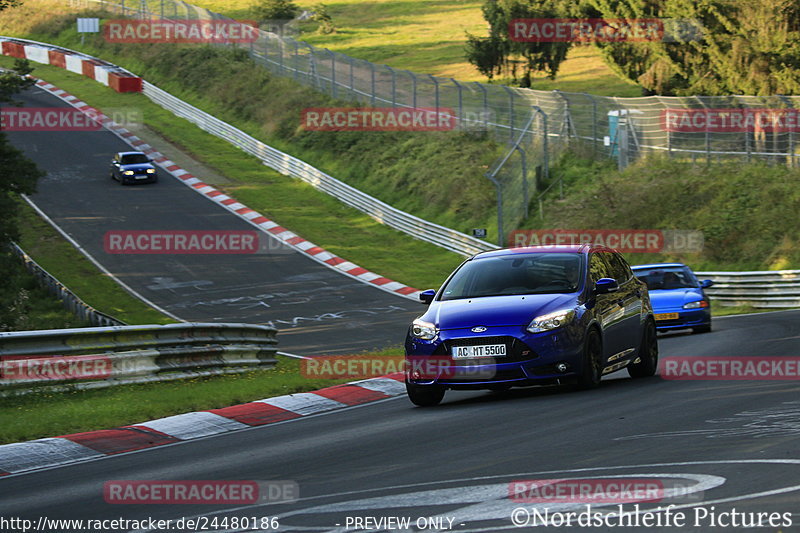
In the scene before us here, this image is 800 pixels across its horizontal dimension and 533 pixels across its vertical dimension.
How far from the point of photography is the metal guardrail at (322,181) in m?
40.1

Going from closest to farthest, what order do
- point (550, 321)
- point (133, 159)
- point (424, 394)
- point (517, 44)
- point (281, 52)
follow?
point (550, 321) < point (424, 394) < point (133, 159) < point (517, 44) < point (281, 52)

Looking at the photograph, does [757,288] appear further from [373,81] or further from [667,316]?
[373,81]

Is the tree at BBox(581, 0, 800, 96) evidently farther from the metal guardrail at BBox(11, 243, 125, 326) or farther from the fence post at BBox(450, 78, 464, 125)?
the metal guardrail at BBox(11, 243, 125, 326)

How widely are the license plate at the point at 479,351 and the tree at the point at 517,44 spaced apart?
47136 millimetres

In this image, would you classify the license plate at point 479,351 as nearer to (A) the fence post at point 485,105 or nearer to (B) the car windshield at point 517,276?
(B) the car windshield at point 517,276

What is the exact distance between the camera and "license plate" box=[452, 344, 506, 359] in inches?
436

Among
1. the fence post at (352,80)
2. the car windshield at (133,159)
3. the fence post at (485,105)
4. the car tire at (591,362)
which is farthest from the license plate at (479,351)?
the fence post at (352,80)

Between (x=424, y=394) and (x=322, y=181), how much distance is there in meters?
37.9

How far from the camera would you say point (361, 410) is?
38.8ft

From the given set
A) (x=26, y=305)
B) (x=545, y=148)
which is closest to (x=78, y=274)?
(x=26, y=305)

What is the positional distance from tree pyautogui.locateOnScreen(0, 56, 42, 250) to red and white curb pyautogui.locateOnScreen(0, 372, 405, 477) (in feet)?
45.4

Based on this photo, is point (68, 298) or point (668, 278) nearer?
point (668, 278)

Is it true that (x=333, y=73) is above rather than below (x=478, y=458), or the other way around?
below

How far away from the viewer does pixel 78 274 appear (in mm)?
33844
